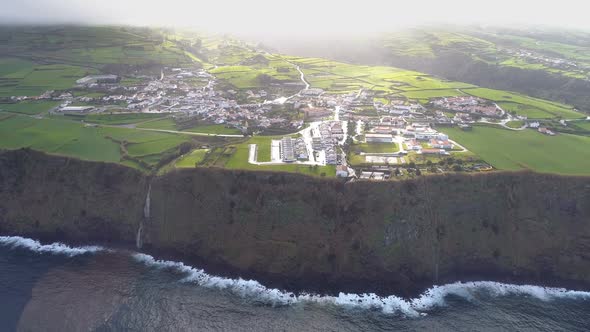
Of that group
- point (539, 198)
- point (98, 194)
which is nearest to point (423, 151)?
point (539, 198)

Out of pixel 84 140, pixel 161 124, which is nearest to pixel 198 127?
pixel 161 124

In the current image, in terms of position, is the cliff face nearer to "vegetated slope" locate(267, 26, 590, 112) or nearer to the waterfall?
the waterfall

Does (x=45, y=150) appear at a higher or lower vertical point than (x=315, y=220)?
higher

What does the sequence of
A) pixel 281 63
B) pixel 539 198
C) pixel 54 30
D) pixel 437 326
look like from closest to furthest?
pixel 437 326
pixel 539 198
pixel 281 63
pixel 54 30

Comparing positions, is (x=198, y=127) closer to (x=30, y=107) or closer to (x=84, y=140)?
(x=84, y=140)

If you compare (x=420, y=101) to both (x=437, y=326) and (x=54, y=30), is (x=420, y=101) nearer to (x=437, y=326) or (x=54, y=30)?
(x=437, y=326)


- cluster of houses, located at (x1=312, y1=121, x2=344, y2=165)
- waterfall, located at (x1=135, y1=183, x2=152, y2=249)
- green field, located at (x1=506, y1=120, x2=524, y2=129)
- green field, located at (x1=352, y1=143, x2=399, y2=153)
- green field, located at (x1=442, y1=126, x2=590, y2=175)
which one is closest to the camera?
waterfall, located at (x1=135, y1=183, x2=152, y2=249)

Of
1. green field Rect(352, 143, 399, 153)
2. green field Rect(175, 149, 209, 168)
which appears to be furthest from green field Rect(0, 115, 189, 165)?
green field Rect(352, 143, 399, 153)
